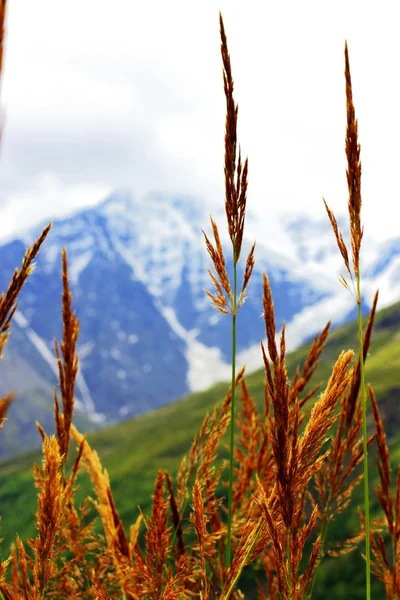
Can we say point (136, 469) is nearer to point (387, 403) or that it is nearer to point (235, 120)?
point (387, 403)

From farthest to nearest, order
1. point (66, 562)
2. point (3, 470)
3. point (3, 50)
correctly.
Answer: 1. point (3, 470)
2. point (66, 562)
3. point (3, 50)

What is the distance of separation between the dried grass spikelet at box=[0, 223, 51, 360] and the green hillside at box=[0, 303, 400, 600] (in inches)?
2554

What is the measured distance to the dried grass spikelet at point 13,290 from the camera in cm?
138

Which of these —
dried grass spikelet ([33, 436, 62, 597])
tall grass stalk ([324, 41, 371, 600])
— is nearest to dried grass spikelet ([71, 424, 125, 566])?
dried grass spikelet ([33, 436, 62, 597])

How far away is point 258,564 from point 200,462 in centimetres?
76

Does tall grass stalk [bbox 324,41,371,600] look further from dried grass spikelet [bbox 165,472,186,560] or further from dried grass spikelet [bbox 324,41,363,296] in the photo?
dried grass spikelet [bbox 165,472,186,560]

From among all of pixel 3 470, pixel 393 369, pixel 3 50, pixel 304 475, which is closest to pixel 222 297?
pixel 304 475

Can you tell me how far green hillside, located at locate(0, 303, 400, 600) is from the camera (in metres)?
73.0

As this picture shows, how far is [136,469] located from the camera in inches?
5015

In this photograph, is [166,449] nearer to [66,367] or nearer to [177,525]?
[177,525]

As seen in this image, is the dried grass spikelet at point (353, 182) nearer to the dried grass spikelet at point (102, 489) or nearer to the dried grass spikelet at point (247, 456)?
the dried grass spikelet at point (247, 456)

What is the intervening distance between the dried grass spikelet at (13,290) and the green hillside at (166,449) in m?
64.9

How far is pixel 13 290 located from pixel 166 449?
13629 centimetres

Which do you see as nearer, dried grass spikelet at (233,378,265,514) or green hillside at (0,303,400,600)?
dried grass spikelet at (233,378,265,514)
